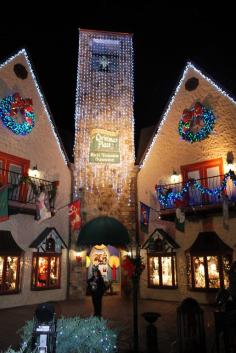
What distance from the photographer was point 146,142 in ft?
64.3

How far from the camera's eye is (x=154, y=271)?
1723cm

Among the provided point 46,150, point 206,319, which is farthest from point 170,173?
point 206,319

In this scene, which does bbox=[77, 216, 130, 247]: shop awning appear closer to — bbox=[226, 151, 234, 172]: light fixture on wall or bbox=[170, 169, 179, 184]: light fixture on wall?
bbox=[170, 169, 179, 184]: light fixture on wall

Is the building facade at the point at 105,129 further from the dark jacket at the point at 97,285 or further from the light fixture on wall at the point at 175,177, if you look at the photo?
the dark jacket at the point at 97,285

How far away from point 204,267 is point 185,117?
752 cm

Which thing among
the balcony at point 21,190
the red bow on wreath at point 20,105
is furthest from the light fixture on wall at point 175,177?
the red bow on wreath at point 20,105

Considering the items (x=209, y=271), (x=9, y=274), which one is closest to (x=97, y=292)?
(x=9, y=274)

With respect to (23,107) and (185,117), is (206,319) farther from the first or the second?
(23,107)

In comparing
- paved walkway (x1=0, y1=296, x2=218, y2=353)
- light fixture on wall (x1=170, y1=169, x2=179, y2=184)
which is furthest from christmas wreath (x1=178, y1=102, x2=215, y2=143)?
paved walkway (x1=0, y1=296, x2=218, y2=353)

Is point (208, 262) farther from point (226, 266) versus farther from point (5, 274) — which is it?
point (5, 274)

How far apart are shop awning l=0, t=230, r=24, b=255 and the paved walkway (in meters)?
2.29

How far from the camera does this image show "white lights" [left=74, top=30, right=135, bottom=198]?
18484 millimetres

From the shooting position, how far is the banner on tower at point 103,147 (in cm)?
1839

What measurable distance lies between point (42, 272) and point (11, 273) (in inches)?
71.1
